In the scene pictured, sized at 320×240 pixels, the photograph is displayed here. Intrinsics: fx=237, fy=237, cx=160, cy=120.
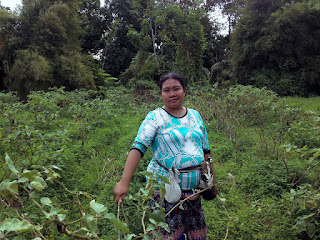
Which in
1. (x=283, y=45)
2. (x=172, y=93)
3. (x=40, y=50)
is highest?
(x=40, y=50)

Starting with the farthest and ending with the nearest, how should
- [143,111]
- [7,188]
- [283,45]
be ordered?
[283,45] → [143,111] → [7,188]

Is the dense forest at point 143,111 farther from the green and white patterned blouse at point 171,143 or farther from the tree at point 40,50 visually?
the green and white patterned blouse at point 171,143

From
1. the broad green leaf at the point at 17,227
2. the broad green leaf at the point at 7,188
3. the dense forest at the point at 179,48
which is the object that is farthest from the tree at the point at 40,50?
the broad green leaf at the point at 17,227

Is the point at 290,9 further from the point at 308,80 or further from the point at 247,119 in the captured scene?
the point at 247,119

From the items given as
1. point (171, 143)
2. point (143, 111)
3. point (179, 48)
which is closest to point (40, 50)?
point (143, 111)

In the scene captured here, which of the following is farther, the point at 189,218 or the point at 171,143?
the point at 189,218

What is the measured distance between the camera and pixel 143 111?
8.07m

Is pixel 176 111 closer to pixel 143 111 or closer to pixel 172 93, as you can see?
pixel 172 93

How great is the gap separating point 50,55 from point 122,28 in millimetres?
7886

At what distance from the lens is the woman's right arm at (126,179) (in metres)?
1.20

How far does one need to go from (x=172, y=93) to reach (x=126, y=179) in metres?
0.57

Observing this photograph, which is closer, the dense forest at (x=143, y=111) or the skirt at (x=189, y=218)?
the skirt at (x=189, y=218)

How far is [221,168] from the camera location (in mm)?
3504

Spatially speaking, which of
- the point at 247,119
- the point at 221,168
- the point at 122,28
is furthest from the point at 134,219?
the point at 122,28
